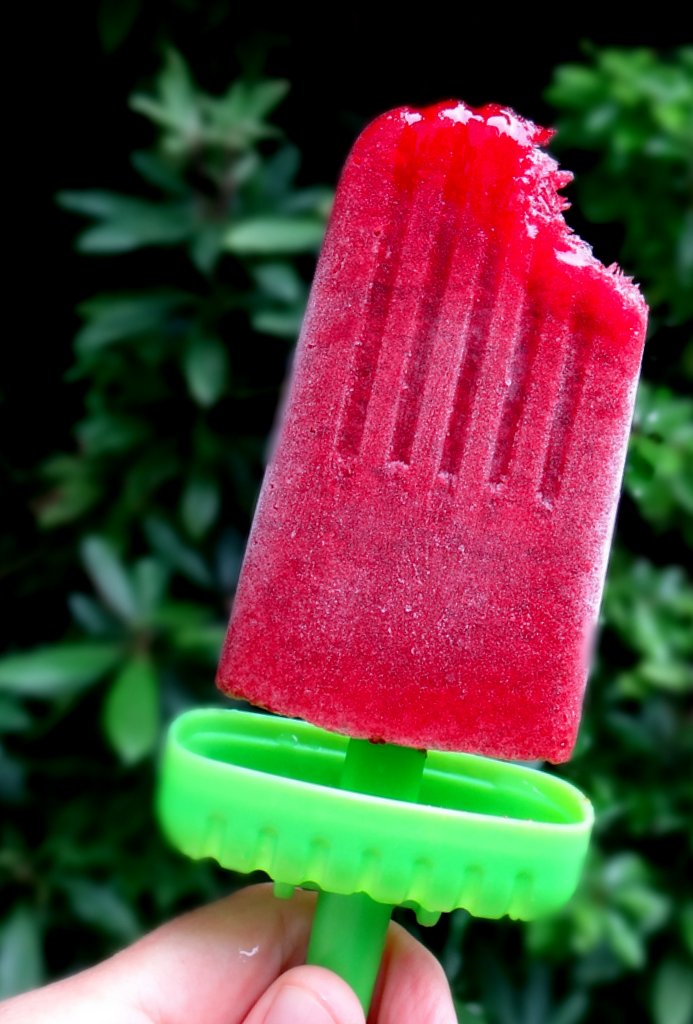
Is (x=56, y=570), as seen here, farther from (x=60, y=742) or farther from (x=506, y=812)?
(x=506, y=812)

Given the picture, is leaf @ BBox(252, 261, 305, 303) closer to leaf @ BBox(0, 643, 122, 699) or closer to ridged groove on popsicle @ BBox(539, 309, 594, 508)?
leaf @ BBox(0, 643, 122, 699)

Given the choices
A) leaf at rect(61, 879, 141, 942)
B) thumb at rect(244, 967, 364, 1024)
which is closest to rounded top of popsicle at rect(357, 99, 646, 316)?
thumb at rect(244, 967, 364, 1024)

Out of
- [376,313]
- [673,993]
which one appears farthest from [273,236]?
[673,993]

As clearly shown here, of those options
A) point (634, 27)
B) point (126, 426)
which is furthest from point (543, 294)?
point (634, 27)

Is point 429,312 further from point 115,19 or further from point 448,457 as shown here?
point 115,19

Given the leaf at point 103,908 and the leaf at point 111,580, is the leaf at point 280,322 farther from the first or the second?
the leaf at point 103,908

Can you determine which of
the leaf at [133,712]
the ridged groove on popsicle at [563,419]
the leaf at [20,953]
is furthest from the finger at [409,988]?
the leaf at [20,953]
